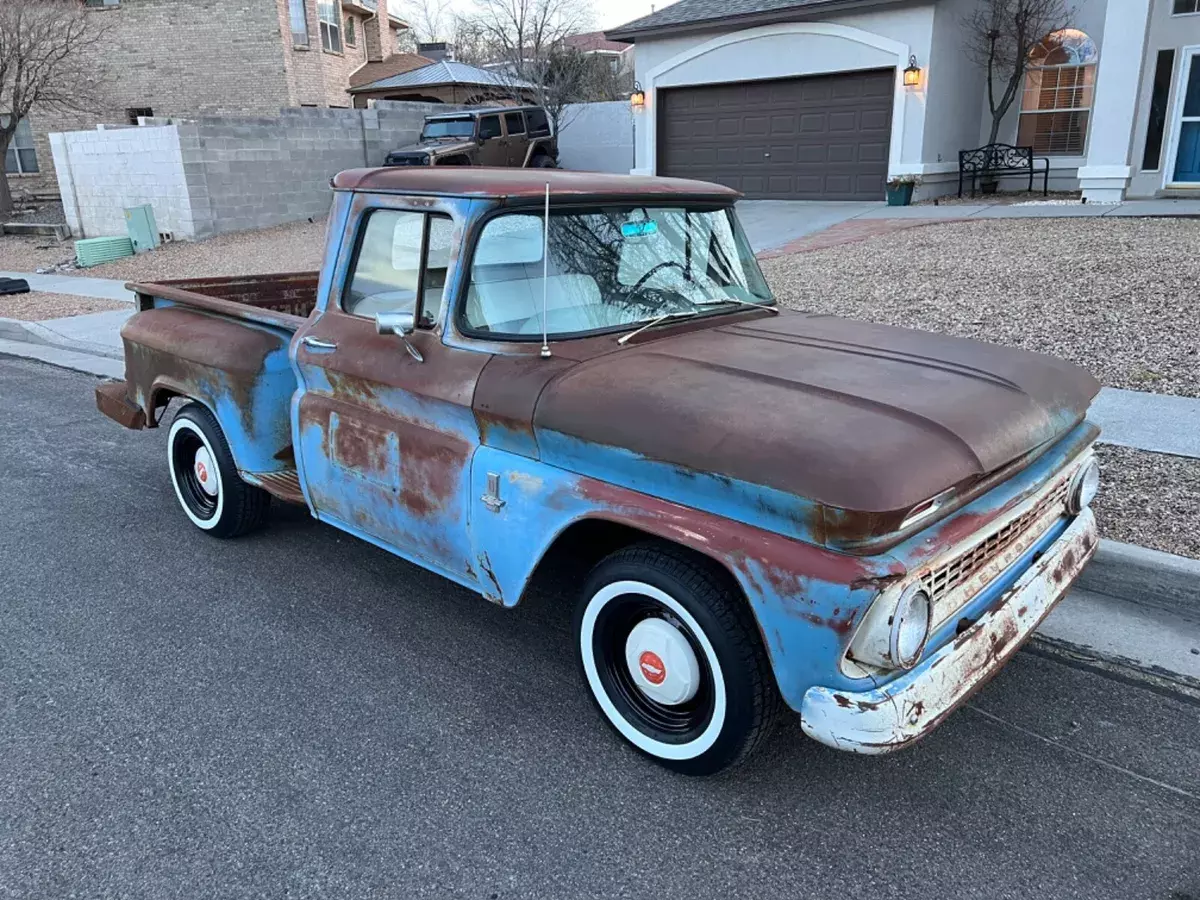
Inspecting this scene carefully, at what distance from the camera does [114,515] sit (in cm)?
522

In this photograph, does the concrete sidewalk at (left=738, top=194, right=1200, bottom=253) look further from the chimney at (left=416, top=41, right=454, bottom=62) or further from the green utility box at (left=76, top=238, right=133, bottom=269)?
the chimney at (left=416, top=41, right=454, bottom=62)

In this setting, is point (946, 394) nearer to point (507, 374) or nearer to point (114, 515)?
point (507, 374)

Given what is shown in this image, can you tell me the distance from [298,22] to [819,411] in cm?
2929

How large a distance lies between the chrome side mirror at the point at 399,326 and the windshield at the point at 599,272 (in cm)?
22

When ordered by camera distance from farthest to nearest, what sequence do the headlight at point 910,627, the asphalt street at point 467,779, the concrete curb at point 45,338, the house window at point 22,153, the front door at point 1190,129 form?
the house window at point 22,153 → the front door at point 1190,129 → the concrete curb at point 45,338 → the asphalt street at point 467,779 → the headlight at point 910,627

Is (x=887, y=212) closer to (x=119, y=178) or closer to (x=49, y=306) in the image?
(x=49, y=306)

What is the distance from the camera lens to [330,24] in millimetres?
29094

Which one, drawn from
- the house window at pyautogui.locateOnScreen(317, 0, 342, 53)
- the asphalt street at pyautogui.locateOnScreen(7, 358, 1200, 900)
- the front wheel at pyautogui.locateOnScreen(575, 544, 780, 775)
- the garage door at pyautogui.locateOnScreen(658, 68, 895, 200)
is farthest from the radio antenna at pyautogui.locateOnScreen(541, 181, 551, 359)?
the house window at pyautogui.locateOnScreen(317, 0, 342, 53)

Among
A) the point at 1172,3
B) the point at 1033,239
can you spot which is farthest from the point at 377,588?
the point at 1172,3

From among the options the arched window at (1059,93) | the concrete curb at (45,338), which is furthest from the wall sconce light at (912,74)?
the concrete curb at (45,338)

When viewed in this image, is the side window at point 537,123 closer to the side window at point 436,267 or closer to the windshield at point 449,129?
the windshield at point 449,129

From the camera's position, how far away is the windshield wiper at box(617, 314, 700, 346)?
333 centimetres

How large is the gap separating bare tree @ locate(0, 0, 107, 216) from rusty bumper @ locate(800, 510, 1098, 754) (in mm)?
23871

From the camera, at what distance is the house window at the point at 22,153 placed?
27469 mm
